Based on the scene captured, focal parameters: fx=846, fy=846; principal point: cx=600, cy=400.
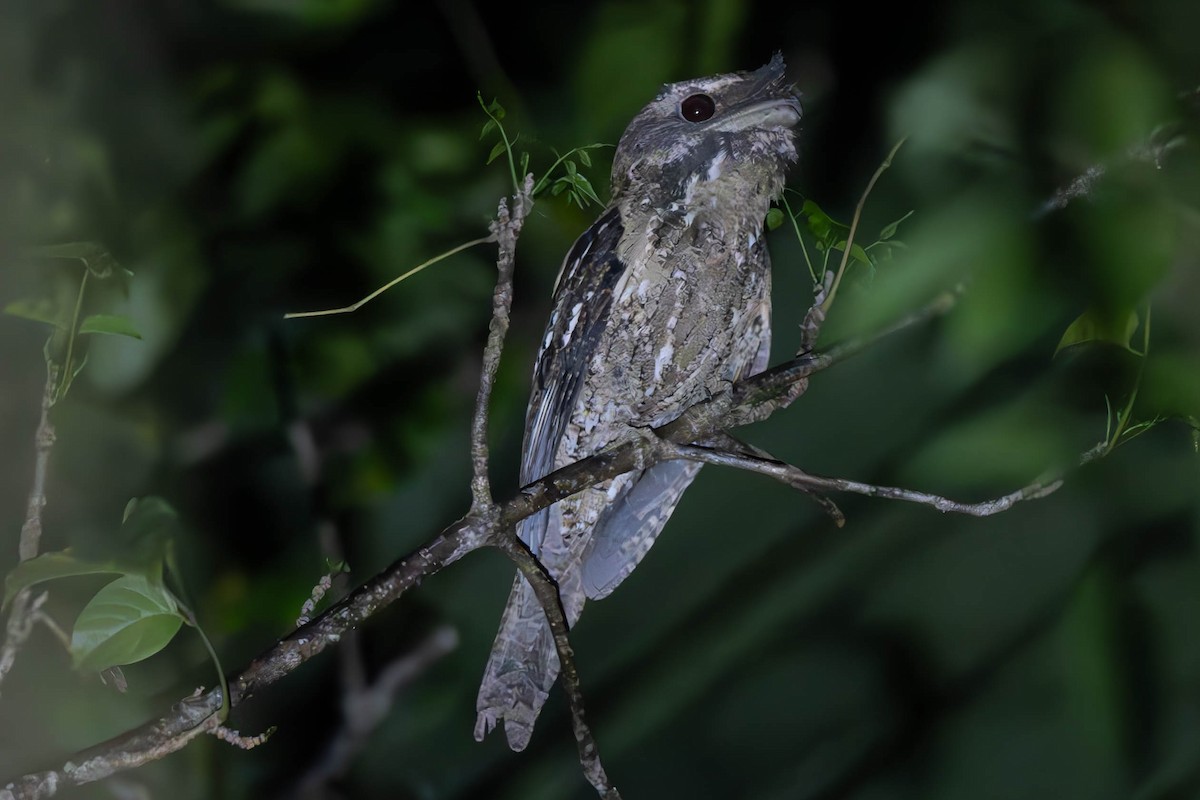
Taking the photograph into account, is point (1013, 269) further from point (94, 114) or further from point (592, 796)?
point (94, 114)

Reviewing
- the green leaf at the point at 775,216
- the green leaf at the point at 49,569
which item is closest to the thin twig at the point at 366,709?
the green leaf at the point at 49,569

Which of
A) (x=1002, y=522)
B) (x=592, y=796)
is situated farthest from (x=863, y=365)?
(x=592, y=796)

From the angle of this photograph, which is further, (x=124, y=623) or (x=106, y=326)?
(x=106, y=326)

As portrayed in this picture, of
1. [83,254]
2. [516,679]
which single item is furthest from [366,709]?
[83,254]

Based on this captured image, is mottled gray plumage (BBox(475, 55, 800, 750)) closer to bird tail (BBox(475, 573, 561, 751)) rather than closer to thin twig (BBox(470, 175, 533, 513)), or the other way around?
bird tail (BBox(475, 573, 561, 751))

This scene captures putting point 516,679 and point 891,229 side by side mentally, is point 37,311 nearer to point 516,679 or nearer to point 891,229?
point 516,679
